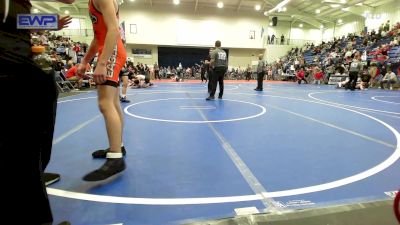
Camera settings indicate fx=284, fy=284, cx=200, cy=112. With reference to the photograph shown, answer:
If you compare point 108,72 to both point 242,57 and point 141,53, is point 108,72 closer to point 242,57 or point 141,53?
point 141,53

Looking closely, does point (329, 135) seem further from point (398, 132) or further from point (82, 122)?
point (82, 122)

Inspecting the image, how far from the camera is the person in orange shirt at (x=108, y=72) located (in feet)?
6.91

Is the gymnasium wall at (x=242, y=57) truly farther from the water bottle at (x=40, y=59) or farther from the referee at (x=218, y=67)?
the water bottle at (x=40, y=59)

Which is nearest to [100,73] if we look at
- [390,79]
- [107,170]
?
[107,170]

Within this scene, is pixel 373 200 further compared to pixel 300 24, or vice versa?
pixel 300 24

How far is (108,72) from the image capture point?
2.27m

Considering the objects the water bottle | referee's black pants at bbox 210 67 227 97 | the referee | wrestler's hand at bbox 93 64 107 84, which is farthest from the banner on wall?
the water bottle

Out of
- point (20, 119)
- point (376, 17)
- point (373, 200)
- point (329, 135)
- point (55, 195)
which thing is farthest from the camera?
point (376, 17)

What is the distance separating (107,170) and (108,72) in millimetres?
769

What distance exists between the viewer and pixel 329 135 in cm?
370

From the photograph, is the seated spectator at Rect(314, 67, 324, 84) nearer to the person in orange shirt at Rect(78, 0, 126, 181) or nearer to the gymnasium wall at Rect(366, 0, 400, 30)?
the gymnasium wall at Rect(366, 0, 400, 30)

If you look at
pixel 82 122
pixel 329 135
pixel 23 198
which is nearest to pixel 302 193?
pixel 23 198

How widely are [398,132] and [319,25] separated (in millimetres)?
30256

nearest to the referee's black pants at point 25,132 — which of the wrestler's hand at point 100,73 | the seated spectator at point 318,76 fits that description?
the wrestler's hand at point 100,73
